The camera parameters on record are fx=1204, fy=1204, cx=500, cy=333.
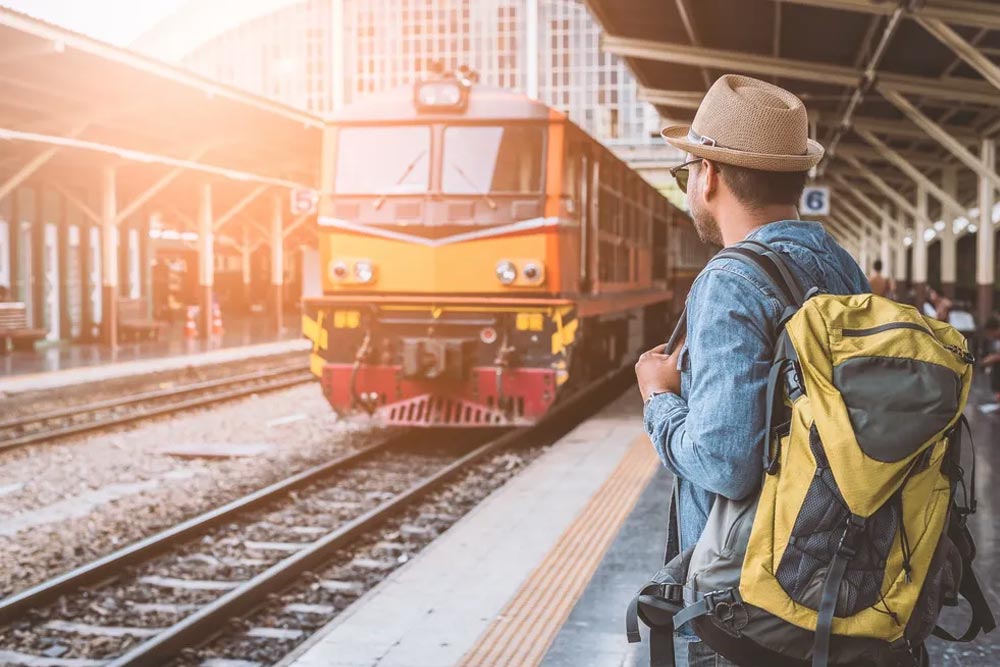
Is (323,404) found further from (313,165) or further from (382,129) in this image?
(313,165)

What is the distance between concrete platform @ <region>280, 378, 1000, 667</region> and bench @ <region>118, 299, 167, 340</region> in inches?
648

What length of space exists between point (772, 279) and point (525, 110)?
28.1 feet

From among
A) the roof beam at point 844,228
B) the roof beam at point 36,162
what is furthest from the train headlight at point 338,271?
the roof beam at point 844,228

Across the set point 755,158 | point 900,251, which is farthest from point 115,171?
point 755,158

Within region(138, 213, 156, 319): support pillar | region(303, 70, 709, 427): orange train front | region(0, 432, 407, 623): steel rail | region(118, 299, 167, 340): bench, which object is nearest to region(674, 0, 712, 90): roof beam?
region(303, 70, 709, 427): orange train front

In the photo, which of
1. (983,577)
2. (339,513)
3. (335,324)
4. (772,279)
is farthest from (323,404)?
(772,279)

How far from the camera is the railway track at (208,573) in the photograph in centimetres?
530

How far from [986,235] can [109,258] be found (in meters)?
13.9

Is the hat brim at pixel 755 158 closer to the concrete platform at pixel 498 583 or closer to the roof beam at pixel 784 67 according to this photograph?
the concrete platform at pixel 498 583

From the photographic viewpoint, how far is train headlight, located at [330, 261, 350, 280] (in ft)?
34.4

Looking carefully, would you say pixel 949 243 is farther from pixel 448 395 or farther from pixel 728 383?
pixel 728 383

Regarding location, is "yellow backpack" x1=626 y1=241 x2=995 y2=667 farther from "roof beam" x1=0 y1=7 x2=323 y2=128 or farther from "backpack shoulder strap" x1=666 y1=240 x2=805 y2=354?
"roof beam" x1=0 y1=7 x2=323 y2=128

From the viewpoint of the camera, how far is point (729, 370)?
6.39ft

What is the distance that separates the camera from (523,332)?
397 inches
